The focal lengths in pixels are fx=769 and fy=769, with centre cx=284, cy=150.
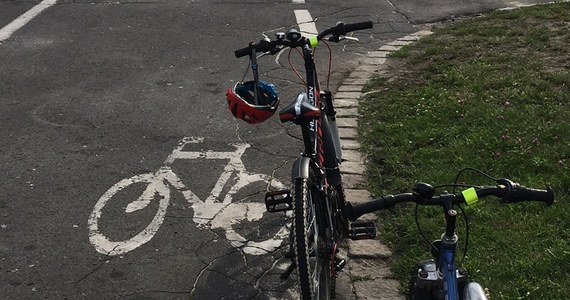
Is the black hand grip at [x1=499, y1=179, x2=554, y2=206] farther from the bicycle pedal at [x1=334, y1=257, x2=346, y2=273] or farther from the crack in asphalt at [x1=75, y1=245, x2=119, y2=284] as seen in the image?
the crack in asphalt at [x1=75, y1=245, x2=119, y2=284]

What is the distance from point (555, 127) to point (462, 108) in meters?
0.97

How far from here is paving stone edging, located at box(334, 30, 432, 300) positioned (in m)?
4.81

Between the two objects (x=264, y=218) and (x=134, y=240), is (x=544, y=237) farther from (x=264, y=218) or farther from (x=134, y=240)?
(x=134, y=240)

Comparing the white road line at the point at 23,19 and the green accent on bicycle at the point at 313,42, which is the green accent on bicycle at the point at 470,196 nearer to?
the green accent on bicycle at the point at 313,42

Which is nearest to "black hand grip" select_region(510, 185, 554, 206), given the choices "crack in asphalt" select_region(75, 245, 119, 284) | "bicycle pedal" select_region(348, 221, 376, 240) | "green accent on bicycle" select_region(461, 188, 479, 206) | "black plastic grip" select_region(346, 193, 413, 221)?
"green accent on bicycle" select_region(461, 188, 479, 206)

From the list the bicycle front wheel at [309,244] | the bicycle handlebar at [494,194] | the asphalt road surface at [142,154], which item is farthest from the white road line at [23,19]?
the bicycle handlebar at [494,194]

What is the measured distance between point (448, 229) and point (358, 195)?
278cm

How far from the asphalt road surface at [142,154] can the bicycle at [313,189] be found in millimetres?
625

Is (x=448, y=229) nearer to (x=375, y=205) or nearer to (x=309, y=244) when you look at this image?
(x=375, y=205)

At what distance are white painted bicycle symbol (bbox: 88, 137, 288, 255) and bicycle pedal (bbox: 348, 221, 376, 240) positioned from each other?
863 millimetres

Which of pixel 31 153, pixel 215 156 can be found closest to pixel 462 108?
pixel 215 156

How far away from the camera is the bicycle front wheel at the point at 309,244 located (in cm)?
355

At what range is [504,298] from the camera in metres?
4.47

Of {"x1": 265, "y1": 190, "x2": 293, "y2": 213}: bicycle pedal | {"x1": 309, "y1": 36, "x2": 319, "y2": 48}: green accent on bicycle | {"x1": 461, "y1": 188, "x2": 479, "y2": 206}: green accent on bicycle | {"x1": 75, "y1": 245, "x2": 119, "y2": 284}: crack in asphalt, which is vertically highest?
{"x1": 309, "y1": 36, "x2": 319, "y2": 48}: green accent on bicycle
